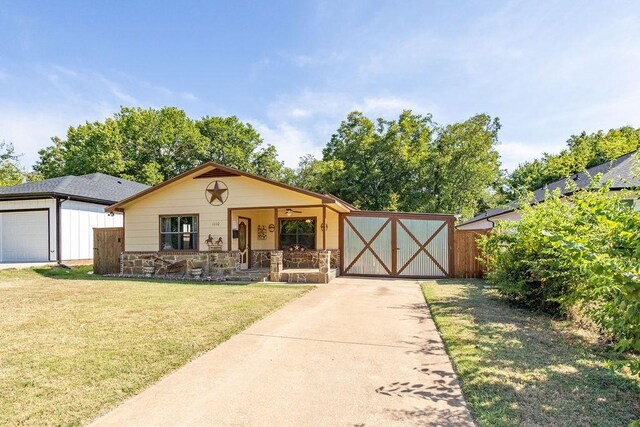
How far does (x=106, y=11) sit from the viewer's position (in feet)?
37.1

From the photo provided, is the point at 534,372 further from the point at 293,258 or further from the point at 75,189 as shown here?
the point at 75,189

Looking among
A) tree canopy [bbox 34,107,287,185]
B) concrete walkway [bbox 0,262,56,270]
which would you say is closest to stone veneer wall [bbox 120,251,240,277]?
concrete walkway [bbox 0,262,56,270]

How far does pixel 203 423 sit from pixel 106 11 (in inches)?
531

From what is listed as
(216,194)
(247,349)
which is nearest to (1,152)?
(216,194)

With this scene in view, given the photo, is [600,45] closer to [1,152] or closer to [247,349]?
[247,349]

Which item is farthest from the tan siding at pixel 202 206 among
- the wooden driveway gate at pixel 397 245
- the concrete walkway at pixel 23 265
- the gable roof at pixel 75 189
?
the gable roof at pixel 75 189

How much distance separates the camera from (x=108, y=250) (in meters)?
14.1

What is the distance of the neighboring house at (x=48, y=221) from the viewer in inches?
606

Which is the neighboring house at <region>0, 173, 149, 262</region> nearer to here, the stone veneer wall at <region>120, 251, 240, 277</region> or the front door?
the stone veneer wall at <region>120, 251, 240, 277</region>

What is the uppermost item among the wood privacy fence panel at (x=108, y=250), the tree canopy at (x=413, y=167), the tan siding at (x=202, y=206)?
the tree canopy at (x=413, y=167)

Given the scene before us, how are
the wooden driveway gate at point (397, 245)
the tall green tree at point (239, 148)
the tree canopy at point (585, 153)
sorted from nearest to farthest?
the wooden driveway gate at point (397, 245)
the tree canopy at point (585, 153)
the tall green tree at point (239, 148)

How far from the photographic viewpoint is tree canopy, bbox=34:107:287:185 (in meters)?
28.8

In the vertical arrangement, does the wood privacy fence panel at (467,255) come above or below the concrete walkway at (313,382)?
above

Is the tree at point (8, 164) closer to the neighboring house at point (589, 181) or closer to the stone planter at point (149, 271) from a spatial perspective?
the stone planter at point (149, 271)
